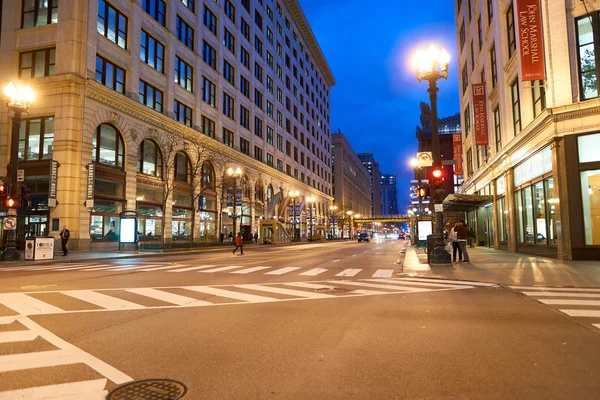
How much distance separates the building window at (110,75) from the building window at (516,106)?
29806mm

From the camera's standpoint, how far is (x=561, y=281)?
1235 cm

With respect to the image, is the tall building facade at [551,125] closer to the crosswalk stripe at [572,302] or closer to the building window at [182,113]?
the crosswalk stripe at [572,302]

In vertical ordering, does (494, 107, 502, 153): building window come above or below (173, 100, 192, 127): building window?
below

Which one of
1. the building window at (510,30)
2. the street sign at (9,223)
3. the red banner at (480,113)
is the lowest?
the street sign at (9,223)

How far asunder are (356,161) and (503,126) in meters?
143

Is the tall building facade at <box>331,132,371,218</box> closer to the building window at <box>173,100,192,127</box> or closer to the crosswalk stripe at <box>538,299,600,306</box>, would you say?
the building window at <box>173,100,192,127</box>

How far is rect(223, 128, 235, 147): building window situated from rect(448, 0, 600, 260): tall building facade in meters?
35.2

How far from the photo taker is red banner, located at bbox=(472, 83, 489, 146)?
104 ft

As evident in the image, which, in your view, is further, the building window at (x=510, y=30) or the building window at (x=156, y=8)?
the building window at (x=156, y=8)

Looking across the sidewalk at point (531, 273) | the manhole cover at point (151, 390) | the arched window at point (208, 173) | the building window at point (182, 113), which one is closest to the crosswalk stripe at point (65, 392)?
the manhole cover at point (151, 390)

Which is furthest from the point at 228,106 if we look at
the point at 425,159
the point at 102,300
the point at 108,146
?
the point at 102,300

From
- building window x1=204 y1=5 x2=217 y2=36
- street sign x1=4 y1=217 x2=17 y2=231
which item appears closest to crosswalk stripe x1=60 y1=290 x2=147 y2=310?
street sign x1=4 y1=217 x2=17 y2=231

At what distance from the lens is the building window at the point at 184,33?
44.9 m

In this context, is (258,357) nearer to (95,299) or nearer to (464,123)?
(95,299)
